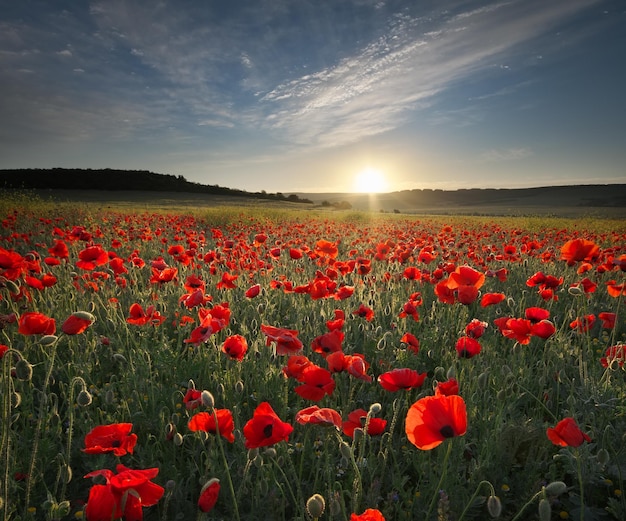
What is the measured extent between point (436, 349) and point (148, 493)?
2.62 meters

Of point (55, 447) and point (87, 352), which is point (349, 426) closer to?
point (55, 447)

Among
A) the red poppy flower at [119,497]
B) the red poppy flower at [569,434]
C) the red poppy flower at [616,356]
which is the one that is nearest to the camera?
the red poppy flower at [119,497]

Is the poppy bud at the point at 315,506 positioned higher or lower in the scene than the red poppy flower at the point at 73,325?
lower

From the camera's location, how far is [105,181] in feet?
178

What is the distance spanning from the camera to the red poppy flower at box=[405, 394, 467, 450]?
1.09 meters

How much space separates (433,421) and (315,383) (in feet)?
1.82

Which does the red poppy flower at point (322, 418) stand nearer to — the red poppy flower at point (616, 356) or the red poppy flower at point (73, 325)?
the red poppy flower at point (73, 325)

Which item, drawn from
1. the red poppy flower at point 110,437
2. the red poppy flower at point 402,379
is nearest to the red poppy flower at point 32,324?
the red poppy flower at point 110,437

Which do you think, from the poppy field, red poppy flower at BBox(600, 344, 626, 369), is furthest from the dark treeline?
red poppy flower at BBox(600, 344, 626, 369)

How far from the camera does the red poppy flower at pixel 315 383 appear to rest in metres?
1.55

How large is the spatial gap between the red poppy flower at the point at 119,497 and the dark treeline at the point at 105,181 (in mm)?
57889

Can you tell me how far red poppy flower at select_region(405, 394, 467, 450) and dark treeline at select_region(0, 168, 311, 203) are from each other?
58.2 meters

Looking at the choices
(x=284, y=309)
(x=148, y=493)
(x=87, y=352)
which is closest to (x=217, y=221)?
(x=284, y=309)

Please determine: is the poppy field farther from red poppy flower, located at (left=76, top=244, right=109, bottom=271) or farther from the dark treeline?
the dark treeline
